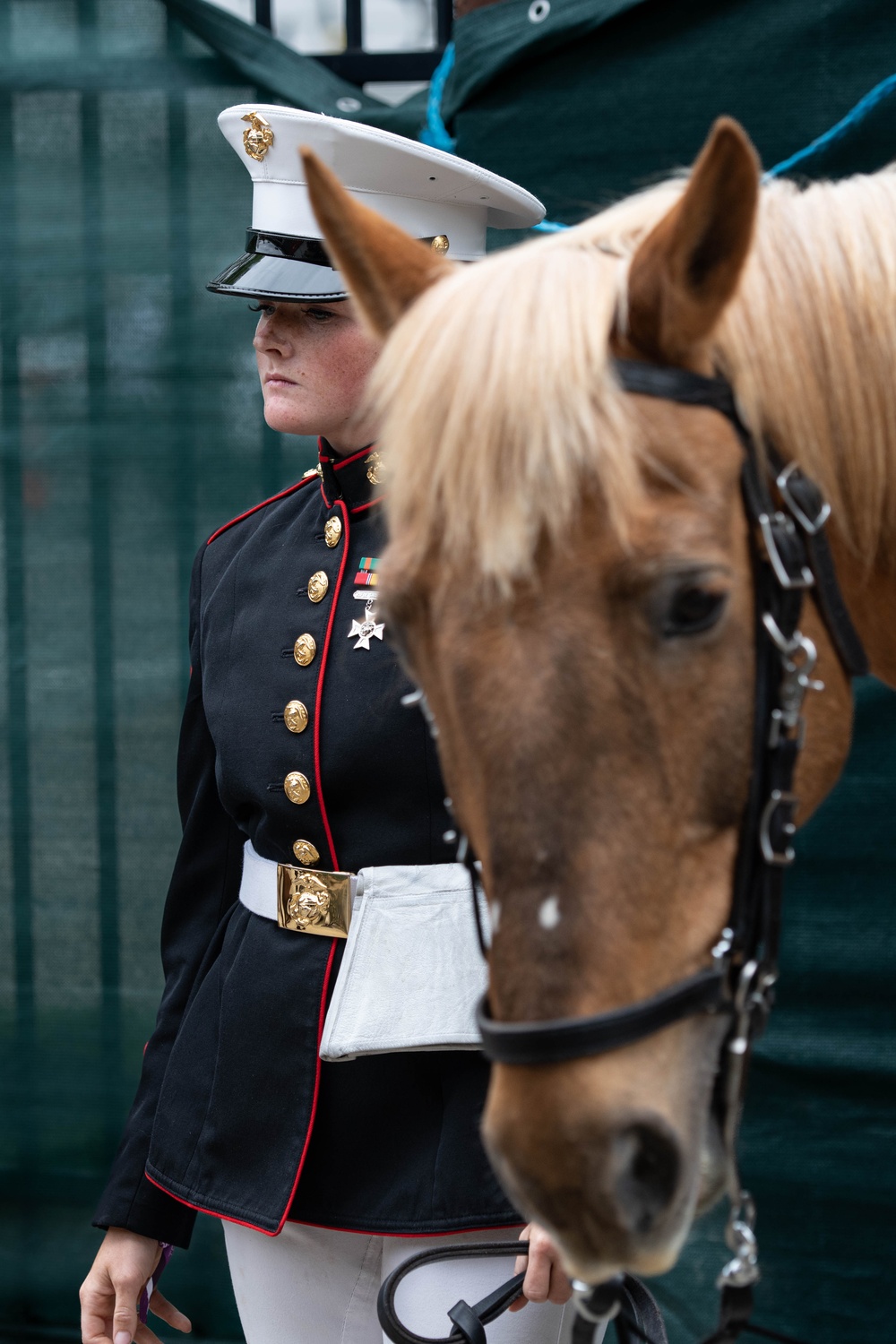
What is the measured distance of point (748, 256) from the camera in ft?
2.90

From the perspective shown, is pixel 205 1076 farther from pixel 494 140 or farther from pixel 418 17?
pixel 418 17

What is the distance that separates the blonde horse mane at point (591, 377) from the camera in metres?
0.86

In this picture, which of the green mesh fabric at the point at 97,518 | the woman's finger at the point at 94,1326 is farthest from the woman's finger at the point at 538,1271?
Answer: the green mesh fabric at the point at 97,518

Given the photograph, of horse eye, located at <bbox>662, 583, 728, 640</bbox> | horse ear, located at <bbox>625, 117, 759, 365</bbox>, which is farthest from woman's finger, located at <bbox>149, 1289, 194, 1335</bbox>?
horse ear, located at <bbox>625, 117, 759, 365</bbox>

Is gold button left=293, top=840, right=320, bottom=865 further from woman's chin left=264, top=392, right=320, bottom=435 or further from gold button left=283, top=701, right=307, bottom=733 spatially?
woman's chin left=264, top=392, right=320, bottom=435

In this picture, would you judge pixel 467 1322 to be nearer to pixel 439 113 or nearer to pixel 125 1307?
pixel 125 1307

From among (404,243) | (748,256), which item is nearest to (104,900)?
(404,243)

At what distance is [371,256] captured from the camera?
103cm

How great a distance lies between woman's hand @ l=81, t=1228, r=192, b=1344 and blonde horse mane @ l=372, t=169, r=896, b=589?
3.41 ft

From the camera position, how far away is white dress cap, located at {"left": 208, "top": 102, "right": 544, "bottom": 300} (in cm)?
149

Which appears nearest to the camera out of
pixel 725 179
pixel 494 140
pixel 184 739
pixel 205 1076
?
pixel 725 179

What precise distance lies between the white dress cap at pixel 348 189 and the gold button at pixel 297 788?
55 centimetres

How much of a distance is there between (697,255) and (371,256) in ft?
0.94

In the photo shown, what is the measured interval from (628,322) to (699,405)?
0.27 ft
